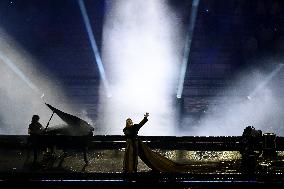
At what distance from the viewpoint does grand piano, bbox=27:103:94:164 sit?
855 cm

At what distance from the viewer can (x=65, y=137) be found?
908 cm

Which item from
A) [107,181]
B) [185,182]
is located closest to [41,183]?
[107,181]

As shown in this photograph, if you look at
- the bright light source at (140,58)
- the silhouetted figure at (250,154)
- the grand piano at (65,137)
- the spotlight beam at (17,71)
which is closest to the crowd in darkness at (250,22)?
the bright light source at (140,58)

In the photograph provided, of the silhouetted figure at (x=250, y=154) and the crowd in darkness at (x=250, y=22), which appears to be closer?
the silhouetted figure at (x=250, y=154)

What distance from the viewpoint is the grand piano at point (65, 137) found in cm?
855

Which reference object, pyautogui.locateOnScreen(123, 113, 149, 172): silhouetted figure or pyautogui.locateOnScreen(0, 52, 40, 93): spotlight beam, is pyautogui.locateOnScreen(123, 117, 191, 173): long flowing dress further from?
pyautogui.locateOnScreen(0, 52, 40, 93): spotlight beam

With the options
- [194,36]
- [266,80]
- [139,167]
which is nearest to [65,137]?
[139,167]

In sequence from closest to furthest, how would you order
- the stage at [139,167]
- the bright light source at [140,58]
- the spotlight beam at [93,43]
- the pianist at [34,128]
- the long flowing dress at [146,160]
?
the stage at [139,167]
the long flowing dress at [146,160]
the pianist at [34,128]
the bright light source at [140,58]
the spotlight beam at [93,43]

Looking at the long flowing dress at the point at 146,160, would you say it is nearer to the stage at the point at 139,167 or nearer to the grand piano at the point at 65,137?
the stage at the point at 139,167

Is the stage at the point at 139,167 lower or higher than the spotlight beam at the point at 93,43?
lower

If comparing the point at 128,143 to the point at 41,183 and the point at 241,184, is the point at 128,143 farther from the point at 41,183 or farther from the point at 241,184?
the point at 241,184

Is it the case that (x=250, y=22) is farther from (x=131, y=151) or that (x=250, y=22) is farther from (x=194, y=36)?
(x=131, y=151)

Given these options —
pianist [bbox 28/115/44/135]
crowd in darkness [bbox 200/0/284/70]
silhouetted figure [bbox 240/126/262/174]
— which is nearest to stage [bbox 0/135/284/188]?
silhouetted figure [bbox 240/126/262/174]

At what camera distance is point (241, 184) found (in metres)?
4.90
